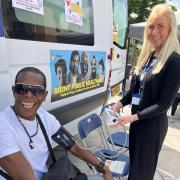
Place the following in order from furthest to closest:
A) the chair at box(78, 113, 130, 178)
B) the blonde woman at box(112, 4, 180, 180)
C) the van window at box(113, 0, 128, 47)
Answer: the van window at box(113, 0, 128, 47), the chair at box(78, 113, 130, 178), the blonde woman at box(112, 4, 180, 180)

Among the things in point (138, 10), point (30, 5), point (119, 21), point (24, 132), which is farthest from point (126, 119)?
point (138, 10)

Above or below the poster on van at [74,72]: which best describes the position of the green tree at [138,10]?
above

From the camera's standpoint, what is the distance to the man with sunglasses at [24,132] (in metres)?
1.79

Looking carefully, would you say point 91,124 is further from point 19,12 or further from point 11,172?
point 11,172

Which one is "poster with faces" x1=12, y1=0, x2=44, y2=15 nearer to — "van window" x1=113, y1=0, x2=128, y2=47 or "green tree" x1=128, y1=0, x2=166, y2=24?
"van window" x1=113, y1=0, x2=128, y2=47

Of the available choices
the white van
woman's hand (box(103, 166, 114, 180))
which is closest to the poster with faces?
the white van

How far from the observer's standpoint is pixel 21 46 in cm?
261

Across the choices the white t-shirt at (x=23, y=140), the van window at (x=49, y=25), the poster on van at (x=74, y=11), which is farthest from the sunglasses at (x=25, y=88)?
the poster on van at (x=74, y=11)

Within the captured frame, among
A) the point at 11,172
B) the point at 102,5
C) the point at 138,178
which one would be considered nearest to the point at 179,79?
the point at 138,178

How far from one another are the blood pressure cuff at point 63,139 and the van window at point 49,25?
0.84 metres

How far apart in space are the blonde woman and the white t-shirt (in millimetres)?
810

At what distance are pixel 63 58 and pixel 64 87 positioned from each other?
292 mm

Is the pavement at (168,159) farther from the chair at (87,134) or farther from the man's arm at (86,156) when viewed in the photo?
the man's arm at (86,156)

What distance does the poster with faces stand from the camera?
8.44ft
